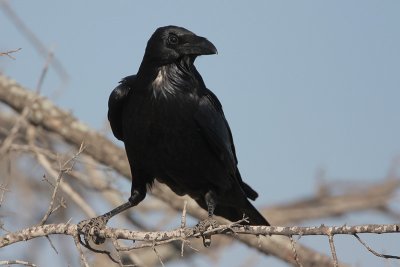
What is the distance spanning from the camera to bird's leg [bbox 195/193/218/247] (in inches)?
224

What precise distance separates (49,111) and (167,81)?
10.5 ft

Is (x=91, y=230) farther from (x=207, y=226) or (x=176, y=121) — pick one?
(x=176, y=121)

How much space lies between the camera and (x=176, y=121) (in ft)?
19.4

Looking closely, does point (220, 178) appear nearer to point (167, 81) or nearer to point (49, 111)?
point (167, 81)

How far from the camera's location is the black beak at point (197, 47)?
593cm

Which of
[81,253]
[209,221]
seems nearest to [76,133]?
[209,221]

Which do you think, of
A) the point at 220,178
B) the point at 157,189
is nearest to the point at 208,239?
the point at 220,178

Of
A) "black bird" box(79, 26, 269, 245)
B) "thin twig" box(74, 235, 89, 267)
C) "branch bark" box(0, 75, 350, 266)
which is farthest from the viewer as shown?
"branch bark" box(0, 75, 350, 266)

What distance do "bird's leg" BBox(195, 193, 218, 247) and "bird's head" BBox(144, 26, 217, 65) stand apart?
3.41ft

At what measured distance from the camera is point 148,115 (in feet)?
19.3

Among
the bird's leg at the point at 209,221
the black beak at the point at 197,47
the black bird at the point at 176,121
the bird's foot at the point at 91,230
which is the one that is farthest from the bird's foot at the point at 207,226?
the black beak at the point at 197,47

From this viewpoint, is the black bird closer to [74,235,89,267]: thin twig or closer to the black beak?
the black beak

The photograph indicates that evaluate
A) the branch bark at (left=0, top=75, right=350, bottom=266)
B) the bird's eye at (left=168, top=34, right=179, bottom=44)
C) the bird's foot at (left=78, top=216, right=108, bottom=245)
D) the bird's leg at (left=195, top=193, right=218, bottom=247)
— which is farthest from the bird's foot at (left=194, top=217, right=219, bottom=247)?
the branch bark at (left=0, top=75, right=350, bottom=266)

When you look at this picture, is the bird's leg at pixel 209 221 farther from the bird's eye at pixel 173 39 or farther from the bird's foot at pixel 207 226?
the bird's eye at pixel 173 39
